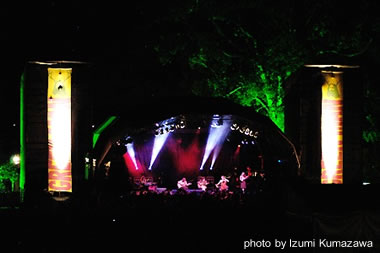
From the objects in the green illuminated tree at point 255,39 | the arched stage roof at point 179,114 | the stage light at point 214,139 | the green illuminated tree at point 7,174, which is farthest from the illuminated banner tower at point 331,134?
the green illuminated tree at point 7,174

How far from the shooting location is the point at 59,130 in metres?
15.2

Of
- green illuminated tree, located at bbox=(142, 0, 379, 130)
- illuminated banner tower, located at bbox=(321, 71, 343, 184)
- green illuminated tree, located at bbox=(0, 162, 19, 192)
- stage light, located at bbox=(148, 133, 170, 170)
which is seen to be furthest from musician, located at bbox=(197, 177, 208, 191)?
green illuminated tree, located at bbox=(0, 162, 19, 192)

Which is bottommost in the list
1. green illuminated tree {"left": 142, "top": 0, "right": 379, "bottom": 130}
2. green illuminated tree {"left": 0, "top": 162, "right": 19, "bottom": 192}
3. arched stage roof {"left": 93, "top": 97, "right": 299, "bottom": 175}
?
green illuminated tree {"left": 0, "top": 162, "right": 19, "bottom": 192}

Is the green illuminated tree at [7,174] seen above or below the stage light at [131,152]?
below

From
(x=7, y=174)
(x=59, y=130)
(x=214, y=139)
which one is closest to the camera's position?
(x=59, y=130)

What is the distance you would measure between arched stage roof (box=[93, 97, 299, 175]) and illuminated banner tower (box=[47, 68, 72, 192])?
3.70ft

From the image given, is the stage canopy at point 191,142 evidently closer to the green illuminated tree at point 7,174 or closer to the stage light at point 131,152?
the stage light at point 131,152

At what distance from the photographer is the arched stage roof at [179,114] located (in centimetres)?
1452

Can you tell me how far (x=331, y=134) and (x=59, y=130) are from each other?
7843mm

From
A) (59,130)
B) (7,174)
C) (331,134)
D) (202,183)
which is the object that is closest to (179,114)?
(59,130)

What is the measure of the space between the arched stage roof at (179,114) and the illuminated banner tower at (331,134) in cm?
99

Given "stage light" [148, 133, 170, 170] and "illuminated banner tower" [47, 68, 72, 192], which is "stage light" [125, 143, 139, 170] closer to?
"stage light" [148, 133, 170, 170]

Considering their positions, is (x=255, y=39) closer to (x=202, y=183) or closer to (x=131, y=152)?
(x=202, y=183)

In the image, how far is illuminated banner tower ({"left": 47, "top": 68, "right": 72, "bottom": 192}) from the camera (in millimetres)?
15102
